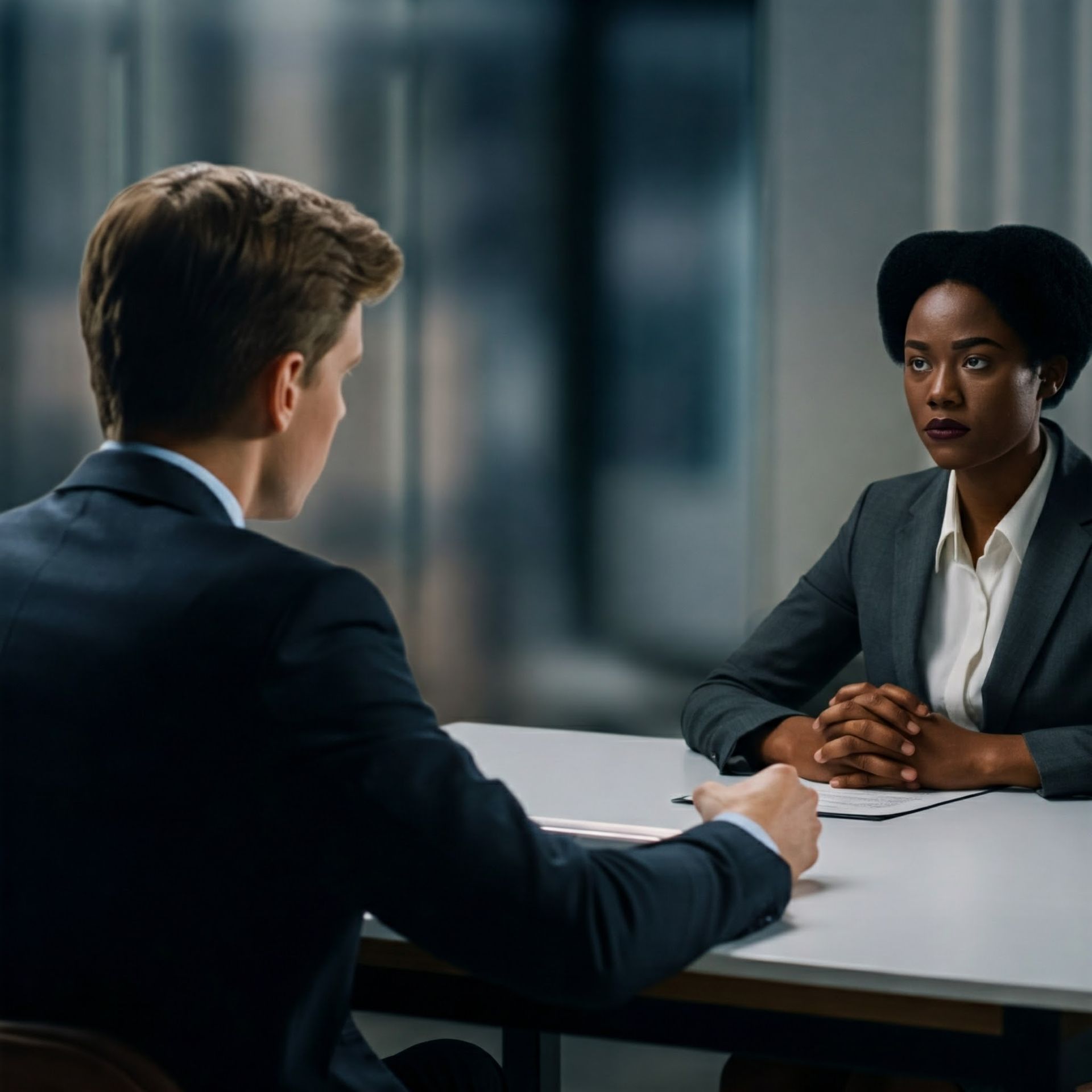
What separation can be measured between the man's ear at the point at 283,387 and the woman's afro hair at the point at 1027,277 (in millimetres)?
1246

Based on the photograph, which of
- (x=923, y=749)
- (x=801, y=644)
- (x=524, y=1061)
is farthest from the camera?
(x=801, y=644)

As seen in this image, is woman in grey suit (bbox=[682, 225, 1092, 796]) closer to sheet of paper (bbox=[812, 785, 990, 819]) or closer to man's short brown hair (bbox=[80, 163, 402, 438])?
sheet of paper (bbox=[812, 785, 990, 819])

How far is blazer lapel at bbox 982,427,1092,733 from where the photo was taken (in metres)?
1.86

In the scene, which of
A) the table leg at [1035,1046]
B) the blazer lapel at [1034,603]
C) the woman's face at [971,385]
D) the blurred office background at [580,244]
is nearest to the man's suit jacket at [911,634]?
the blazer lapel at [1034,603]

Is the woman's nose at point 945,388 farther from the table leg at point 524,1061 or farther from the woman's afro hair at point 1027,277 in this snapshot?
the table leg at point 524,1061

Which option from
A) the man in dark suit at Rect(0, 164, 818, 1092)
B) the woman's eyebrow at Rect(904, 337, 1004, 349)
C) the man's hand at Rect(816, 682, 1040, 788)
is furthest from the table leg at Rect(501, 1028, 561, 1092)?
the woman's eyebrow at Rect(904, 337, 1004, 349)

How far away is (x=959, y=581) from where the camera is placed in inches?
79.7

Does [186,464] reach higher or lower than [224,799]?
higher

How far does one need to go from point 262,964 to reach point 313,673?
0.20 metres

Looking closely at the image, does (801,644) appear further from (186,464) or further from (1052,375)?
(186,464)

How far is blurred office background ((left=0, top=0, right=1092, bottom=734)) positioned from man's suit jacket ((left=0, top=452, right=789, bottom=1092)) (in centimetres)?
258

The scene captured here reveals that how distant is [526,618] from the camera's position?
13.3ft

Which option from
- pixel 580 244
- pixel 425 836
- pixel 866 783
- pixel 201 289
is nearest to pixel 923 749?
pixel 866 783

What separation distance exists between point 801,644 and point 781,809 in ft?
3.23
